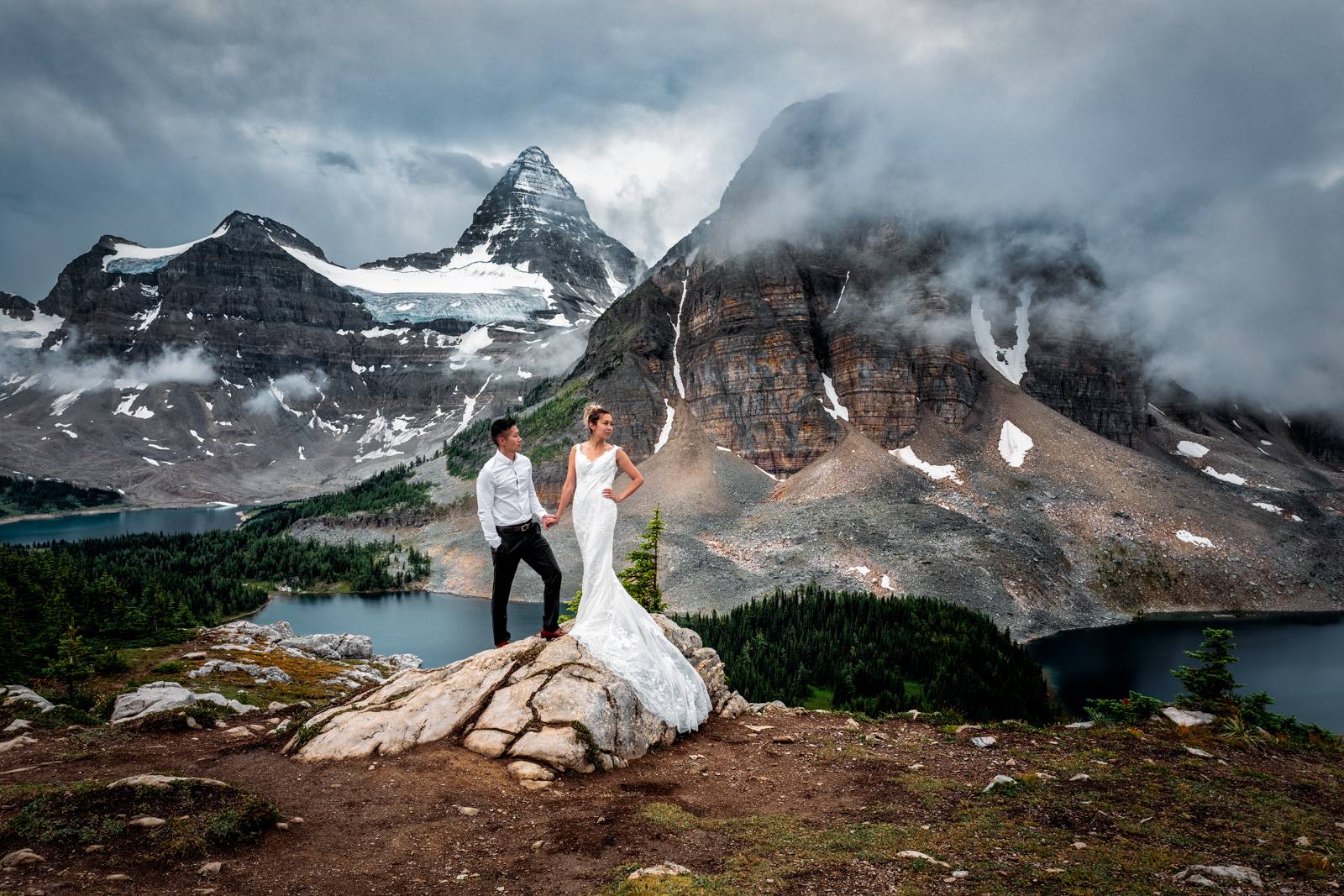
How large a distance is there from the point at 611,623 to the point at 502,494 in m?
3.27

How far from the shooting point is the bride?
11953 millimetres

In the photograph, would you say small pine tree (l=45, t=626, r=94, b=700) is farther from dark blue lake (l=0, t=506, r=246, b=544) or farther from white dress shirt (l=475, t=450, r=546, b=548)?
dark blue lake (l=0, t=506, r=246, b=544)

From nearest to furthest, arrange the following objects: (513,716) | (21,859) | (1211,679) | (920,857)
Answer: (21,859) → (920,857) → (513,716) → (1211,679)

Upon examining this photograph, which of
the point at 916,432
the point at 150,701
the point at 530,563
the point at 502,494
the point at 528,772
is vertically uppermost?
the point at 916,432

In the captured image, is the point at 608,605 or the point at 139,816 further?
the point at 608,605

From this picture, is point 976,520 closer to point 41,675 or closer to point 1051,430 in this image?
point 1051,430

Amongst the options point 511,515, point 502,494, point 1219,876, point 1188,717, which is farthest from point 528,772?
point 1188,717

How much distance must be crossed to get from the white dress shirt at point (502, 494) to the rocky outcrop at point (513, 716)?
95.9 inches

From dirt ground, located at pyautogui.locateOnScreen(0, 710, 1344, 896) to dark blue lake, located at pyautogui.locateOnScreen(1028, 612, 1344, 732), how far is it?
170 feet

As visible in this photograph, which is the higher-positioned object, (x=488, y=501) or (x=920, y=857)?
(x=488, y=501)

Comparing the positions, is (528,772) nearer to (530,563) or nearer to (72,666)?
(530,563)

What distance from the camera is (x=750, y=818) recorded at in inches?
356

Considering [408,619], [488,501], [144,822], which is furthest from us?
[408,619]

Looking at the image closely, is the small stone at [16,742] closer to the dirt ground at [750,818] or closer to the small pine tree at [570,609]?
the dirt ground at [750,818]
